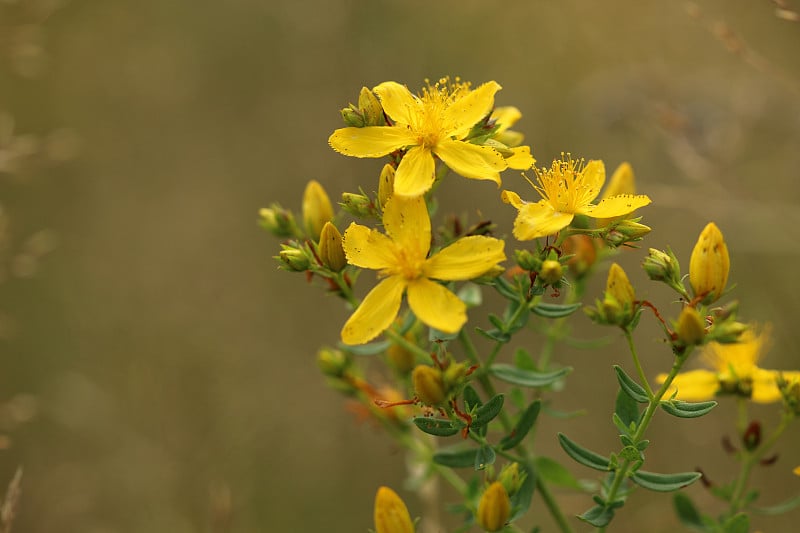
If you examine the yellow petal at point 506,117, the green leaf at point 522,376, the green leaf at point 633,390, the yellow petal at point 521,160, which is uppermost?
the yellow petal at point 506,117

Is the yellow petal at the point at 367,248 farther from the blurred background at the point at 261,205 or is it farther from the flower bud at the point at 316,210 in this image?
the blurred background at the point at 261,205

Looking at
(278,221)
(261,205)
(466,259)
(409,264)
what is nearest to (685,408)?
(466,259)

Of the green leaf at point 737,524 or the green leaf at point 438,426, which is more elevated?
the green leaf at point 438,426

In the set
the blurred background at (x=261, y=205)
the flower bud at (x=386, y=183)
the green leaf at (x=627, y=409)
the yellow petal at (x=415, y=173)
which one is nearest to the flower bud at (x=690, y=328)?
the green leaf at (x=627, y=409)

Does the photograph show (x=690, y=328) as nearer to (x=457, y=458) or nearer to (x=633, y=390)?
(x=633, y=390)

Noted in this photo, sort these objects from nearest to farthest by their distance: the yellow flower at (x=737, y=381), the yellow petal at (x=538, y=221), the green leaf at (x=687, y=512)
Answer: the yellow petal at (x=538, y=221)
the green leaf at (x=687, y=512)
the yellow flower at (x=737, y=381)

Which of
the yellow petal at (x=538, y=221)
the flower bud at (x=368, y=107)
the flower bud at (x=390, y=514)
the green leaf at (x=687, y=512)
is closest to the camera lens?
the yellow petal at (x=538, y=221)
